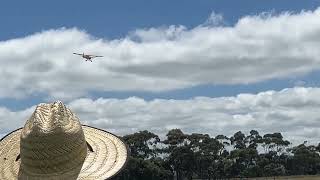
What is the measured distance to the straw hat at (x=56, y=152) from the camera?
21.8 feet

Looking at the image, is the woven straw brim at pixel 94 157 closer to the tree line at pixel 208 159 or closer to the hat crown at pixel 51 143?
the hat crown at pixel 51 143

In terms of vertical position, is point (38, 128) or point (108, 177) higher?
point (38, 128)

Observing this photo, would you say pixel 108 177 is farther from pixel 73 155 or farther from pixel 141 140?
pixel 141 140

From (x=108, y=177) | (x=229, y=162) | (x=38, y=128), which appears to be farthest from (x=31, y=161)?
(x=229, y=162)

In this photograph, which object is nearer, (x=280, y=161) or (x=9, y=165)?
(x=9, y=165)

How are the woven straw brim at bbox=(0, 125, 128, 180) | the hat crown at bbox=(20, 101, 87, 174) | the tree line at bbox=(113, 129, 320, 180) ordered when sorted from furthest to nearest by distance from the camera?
1. the tree line at bbox=(113, 129, 320, 180)
2. the woven straw brim at bbox=(0, 125, 128, 180)
3. the hat crown at bbox=(20, 101, 87, 174)

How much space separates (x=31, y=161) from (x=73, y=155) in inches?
18.0

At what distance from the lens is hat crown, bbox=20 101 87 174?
6617 millimetres

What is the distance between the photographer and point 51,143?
21.7 ft

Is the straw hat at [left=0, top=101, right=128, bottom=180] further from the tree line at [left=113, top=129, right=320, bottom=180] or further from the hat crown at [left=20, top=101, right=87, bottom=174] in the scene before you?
the tree line at [left=113, top=129, right=320, bottom=180]

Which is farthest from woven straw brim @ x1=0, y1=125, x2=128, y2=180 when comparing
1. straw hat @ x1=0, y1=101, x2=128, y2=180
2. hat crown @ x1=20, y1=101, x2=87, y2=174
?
hat crown @ x1=20, y1=101, x2=87, y2=174

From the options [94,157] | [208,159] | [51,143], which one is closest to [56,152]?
[51,143]

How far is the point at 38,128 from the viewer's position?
21.8 ft

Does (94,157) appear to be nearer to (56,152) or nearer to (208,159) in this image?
(56,152)
